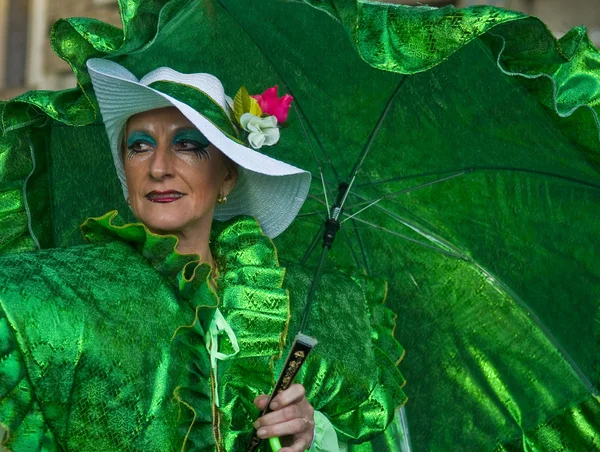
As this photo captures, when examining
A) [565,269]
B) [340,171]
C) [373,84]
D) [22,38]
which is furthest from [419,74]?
[22,38]

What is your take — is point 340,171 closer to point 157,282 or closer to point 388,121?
point 388,121

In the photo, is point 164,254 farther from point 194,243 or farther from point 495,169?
point 495,169

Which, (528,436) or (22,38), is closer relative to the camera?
(528,436)

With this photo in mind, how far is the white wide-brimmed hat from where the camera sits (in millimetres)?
3709

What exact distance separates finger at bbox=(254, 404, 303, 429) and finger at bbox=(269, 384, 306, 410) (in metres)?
0.01

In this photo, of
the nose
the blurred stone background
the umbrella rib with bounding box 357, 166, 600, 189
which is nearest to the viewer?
the nose

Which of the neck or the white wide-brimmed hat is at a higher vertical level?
the white wide-brimmed hat

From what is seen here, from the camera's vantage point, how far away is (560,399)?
4.45 m

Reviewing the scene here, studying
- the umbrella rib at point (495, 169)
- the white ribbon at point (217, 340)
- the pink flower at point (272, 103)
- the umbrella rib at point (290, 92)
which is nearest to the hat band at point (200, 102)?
the pink flower at point (272, 103)

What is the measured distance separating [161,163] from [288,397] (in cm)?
65

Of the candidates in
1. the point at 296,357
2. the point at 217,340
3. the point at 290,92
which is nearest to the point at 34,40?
the point at 290,92

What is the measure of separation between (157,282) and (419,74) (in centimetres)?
89

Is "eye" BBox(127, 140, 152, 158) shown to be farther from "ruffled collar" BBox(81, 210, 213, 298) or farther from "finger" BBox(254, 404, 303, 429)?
"finger" BBox(254, 404, 303, 429)

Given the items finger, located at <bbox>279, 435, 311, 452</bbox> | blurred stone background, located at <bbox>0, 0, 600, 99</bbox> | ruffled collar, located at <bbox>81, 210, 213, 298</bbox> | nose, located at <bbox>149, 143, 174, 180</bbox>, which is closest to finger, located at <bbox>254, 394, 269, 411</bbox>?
finger, located at <bbox>279, 435, 311, 452</bbox>
